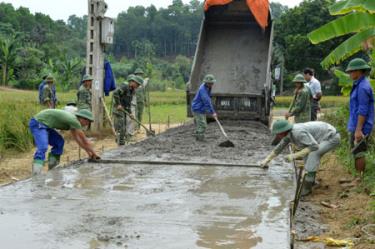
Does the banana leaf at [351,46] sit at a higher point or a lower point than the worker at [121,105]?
higher

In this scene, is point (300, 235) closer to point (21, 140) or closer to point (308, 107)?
point (308, 107)

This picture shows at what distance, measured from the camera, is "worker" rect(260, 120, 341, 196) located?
7.09 meters

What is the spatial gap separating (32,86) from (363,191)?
40913mm

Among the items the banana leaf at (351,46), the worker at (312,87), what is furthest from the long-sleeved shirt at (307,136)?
the worker at (312,87)

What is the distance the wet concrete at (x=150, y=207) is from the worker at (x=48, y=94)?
4.31 m

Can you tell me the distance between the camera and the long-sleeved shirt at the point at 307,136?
7.08 m

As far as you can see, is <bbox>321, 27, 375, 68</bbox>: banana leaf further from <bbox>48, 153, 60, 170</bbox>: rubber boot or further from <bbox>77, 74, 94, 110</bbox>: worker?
<bbox>77, 74, 94, 110</bbox>: worker

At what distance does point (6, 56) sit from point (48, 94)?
31.1m

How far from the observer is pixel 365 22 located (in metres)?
8.21

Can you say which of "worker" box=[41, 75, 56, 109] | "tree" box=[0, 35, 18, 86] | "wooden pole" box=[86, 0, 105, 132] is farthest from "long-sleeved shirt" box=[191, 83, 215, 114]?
"tree" box=[0, 35, 18, 86]

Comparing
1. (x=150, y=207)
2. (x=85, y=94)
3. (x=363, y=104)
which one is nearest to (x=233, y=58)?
(x=85, y=94)

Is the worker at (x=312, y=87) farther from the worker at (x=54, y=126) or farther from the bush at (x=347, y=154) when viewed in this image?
the worker at (x=54, y=126)

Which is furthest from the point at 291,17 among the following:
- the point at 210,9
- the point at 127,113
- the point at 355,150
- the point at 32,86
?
the point at 355,150

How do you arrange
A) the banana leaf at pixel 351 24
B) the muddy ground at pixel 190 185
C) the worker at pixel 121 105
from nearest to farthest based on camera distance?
the muddy ground at pixel 190 185 → the banana leaf at pixel 351 24 → the worker at pixel 121 105
